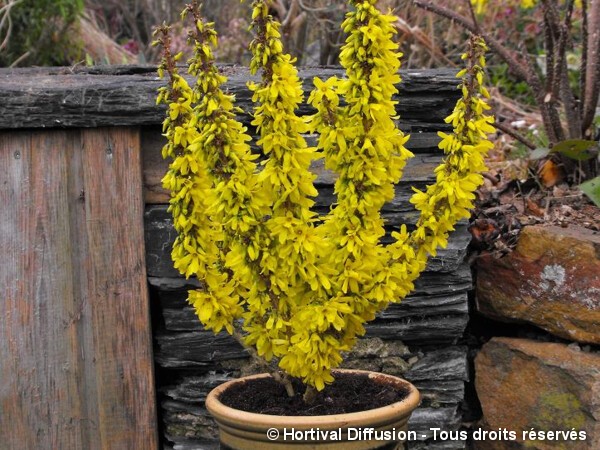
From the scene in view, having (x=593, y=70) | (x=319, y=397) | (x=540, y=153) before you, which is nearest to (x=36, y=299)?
(x=319, y=397)

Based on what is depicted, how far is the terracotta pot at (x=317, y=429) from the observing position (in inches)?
85.4

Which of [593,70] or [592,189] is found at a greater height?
[593,70]

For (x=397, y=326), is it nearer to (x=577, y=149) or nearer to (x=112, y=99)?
(x=577, y=149)

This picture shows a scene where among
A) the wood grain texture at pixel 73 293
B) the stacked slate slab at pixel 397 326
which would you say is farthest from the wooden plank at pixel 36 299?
the stacked slate slab at pixel 397 326

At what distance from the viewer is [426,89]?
9.73 feet

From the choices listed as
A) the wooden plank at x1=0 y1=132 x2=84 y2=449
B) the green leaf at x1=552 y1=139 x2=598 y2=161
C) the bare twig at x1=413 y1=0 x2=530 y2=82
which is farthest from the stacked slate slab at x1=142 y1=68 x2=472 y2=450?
the green leaf at x1=552 y1=139 x2=598 y2=161

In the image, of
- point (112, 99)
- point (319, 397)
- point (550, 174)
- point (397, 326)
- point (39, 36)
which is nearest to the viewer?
point (319, 397)

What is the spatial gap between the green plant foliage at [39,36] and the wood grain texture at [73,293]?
278cm

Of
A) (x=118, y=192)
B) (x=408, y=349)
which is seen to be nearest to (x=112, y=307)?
(x=118, y=192)

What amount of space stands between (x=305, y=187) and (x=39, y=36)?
4.01 metres

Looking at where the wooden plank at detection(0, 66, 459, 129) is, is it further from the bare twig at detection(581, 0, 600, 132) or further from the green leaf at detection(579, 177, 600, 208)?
the bare twig at detection(581, 0, 600, 132)

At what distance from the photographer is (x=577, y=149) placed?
3.36 metres

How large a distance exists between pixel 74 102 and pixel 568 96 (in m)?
1.96

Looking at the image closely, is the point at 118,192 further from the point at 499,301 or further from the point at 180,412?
the point at 499,301
